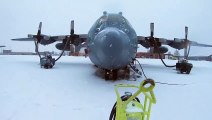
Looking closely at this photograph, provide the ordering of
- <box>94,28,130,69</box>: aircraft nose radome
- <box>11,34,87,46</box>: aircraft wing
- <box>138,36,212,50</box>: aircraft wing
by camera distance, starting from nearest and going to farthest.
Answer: <box>94,28,130,69</box>: aircraft nose radome
<box>11,34,87,46</box>: aircraft wing
<box>138,36,212,50</box>: aircraft wing

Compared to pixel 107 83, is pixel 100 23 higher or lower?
higher

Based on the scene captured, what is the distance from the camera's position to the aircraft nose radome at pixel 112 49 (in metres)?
10.2

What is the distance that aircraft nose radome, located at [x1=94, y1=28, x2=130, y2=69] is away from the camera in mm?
10188

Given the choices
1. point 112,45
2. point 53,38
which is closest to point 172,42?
point 53,38

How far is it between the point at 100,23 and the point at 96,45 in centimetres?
238

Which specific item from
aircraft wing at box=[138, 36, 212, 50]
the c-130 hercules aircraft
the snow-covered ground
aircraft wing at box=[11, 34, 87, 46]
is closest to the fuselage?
the c-130 hercules aircraft

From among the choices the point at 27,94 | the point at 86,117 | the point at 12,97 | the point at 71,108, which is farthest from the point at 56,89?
the point at 86,117

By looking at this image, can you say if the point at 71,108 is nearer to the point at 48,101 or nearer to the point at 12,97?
the point at 48,101

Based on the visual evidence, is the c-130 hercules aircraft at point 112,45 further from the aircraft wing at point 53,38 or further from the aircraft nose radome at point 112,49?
the aircraft wing at point 53,38

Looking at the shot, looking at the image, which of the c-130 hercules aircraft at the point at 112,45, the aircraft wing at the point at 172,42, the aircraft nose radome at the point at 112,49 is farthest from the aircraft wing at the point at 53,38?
the aircraft nose radome at the point at 112,49

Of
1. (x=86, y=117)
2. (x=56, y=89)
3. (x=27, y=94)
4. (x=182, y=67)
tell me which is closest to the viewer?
(x=86, y=117)

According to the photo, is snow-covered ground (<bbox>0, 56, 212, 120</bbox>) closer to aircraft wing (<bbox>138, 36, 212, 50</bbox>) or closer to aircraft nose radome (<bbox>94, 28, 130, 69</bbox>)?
aircraft nose radome (<bbox>94, 28, 130, 69</bbox>)

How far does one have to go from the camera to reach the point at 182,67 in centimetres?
1639

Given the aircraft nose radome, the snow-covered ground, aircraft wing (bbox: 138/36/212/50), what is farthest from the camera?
aircraft wing (bbox: 138/36/212/50)
